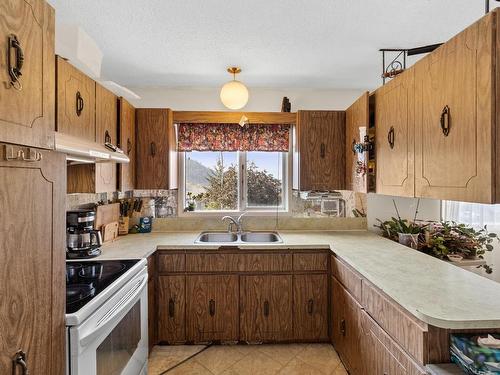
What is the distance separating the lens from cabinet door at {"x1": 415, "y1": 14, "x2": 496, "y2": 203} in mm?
1119

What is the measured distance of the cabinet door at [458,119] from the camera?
1.12 meters

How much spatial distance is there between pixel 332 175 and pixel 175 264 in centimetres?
163

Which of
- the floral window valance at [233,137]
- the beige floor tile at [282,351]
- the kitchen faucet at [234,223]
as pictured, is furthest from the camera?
the floral window valance at [233,137]

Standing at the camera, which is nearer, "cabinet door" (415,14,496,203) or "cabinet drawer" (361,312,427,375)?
"cabinet door" (415,14,496,203)

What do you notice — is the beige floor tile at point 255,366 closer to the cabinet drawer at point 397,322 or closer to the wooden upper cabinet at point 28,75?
the cabinet drawer at point 397,322

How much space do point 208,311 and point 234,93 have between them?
1820 millimetres

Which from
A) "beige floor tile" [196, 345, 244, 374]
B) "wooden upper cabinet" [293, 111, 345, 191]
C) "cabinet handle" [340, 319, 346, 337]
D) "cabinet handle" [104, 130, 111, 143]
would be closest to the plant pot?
"wooden upper cabinet" [293, 111, 345, 191]

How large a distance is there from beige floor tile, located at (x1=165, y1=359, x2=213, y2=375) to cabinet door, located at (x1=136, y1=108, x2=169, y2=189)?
57.9 inches

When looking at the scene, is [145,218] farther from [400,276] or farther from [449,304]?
[449,304]

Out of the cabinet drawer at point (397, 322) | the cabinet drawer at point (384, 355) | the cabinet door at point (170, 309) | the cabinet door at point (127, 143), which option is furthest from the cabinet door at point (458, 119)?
the cabinet door at point (127, 143)

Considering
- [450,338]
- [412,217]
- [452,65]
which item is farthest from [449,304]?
[412,217]

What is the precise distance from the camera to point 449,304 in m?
1.22

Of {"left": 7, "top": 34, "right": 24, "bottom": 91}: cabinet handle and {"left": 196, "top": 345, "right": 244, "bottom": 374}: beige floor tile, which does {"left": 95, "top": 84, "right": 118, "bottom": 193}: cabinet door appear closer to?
{"left": 7, "top": 34, "right": 24, "bottom": 91}: cabinet handle

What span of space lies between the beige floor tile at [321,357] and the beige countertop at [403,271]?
812mm
